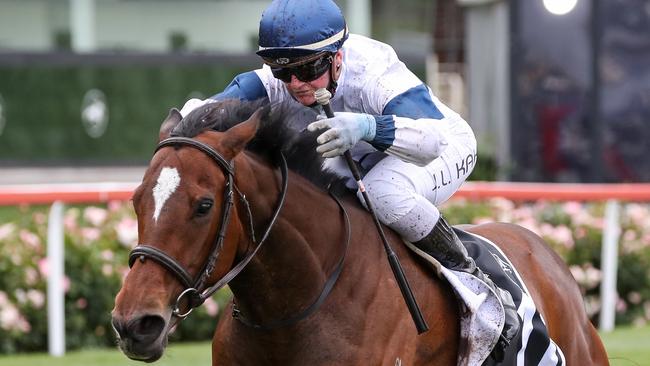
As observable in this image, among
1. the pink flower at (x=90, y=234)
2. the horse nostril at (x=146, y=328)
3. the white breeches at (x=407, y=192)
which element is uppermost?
the white breeches at (x=407, y=192)

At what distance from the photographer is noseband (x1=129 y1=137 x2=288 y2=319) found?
10.2 ft

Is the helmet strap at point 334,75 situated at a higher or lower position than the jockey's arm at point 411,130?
higher

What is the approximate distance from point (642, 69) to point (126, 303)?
922 cm

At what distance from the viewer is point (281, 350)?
139 inches

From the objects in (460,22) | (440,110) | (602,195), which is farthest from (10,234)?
(460,22)

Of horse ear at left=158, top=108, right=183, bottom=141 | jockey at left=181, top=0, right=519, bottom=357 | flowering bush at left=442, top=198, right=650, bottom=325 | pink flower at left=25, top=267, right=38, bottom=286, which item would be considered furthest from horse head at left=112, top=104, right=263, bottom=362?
flowering bush at left=442, top=198, right=650, bottom=325

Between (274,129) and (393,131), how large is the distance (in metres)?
0.36

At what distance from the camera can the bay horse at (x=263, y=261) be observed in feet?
10.3

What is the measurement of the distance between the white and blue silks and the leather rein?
0.34m

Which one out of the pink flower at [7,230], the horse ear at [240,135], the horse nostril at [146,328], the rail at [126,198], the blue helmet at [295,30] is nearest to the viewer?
the horse nostril at [146,328]

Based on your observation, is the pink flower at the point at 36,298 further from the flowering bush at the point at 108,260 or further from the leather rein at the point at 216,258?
the leather rein at the point at 216,258

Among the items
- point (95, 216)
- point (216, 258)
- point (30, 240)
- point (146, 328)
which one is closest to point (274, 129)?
point (216, 258)

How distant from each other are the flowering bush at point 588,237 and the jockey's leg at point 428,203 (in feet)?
14.6

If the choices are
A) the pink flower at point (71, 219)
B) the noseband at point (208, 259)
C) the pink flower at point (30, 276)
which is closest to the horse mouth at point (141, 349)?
the noseband at point (208, 259)
